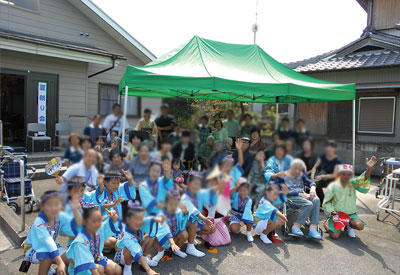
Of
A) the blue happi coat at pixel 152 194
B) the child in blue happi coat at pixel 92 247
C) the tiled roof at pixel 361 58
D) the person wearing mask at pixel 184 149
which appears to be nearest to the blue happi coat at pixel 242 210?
the child in blue happi coat at pixel 92 247

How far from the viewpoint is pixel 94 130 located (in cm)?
158

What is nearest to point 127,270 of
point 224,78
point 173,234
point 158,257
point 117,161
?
point 158,257

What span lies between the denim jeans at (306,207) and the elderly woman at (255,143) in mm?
1577

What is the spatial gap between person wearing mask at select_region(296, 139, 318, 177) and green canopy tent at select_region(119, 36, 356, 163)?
1632 millimetres

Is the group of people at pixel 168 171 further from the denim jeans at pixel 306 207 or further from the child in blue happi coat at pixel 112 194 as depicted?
the denim jeans at pixel 306 207

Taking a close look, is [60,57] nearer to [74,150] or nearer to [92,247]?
[92,247]

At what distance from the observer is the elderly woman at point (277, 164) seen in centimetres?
Result: 152

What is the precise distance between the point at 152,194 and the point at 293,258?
238cm

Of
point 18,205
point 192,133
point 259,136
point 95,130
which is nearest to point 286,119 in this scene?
point 259,136

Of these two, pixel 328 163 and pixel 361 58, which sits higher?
pixel 361 58

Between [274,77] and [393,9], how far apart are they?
847cm

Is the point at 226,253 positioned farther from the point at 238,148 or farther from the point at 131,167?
the point at 131,167

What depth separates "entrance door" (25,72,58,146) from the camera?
687cm

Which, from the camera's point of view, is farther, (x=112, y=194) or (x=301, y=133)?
(x=112, y=194)
